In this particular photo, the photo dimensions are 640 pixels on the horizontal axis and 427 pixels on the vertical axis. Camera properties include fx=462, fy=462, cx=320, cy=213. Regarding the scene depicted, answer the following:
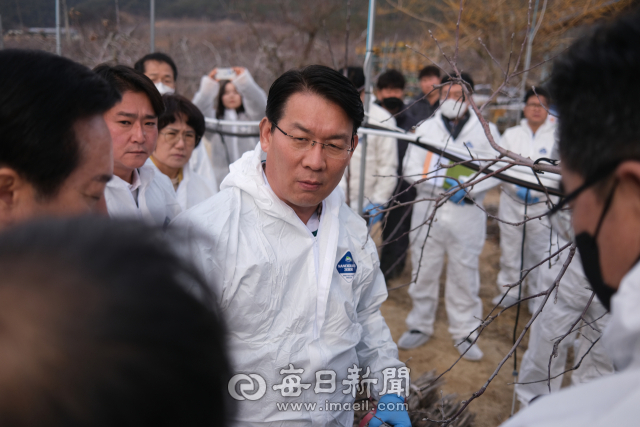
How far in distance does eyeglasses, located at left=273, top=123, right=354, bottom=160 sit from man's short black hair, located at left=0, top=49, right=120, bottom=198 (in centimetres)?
68

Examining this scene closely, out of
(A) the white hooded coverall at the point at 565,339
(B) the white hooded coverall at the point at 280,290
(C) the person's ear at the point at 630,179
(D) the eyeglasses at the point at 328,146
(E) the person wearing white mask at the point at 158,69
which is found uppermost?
(E) the person wearing white mask at the point at 158,69

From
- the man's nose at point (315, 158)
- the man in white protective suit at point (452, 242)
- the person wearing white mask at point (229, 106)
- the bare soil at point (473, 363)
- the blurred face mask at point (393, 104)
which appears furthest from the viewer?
the blurred face mask at point (393, 104)

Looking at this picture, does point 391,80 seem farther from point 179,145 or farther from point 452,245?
point 179,145

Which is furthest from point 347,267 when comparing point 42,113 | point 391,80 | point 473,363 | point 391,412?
point 391,80

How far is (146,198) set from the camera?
209cm

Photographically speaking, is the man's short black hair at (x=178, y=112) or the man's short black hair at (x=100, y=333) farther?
the man's short black hair at (x=178, y=112)

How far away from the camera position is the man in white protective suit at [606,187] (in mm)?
629

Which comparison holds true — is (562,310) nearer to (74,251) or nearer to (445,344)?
(445,344)

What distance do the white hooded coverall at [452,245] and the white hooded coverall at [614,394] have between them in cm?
314

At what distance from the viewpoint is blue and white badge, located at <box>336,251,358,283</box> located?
1646 millimetres

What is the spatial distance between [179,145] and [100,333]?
226cm

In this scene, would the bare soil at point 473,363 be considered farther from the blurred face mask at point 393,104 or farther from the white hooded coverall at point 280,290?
the blurred face mask at point 393,104

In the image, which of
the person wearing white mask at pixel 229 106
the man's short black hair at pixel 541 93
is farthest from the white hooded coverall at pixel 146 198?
the person wearing white mask at pixel 229 106

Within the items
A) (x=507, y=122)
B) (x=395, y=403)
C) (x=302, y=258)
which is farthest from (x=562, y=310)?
(x=507, y=122)
